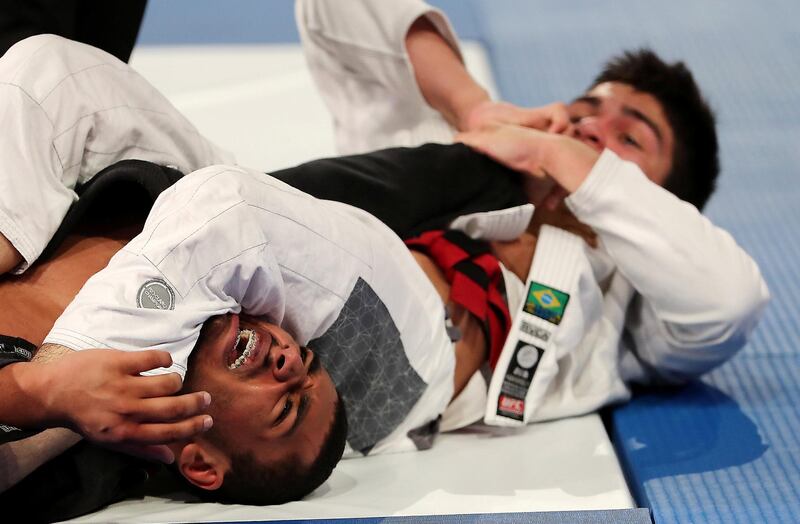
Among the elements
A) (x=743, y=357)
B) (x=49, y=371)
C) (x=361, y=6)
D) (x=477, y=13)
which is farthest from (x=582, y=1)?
(x=49, y=371)

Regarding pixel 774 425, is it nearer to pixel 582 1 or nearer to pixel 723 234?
pixel 723 234

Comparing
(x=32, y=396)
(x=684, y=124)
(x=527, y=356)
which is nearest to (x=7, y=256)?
(x=32, y=396)

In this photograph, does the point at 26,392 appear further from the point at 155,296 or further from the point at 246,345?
the point at 246,345

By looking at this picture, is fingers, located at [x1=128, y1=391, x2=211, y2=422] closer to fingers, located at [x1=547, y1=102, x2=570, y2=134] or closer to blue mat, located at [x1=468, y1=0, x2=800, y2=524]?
blue mat, located at [x1=468, y1=0, x2=800, y2=524]

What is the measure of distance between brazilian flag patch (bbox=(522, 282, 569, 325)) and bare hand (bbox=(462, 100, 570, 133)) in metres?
0.32

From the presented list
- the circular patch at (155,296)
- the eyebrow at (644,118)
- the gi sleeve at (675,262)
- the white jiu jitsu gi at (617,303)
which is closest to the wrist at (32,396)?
the circular patch at (155,296)

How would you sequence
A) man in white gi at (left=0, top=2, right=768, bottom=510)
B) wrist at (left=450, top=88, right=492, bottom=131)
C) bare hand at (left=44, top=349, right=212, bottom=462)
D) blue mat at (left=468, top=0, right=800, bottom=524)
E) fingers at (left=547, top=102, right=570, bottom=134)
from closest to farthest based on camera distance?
1. bare hand at (left=44, top=349, right=212, bottom=462)
2. man in white gi at (left=0, top=2, right=768, bottom=510)
3. blue mat at (left=468, top=0, right=800, bottom=524)
4. fingers at (left=547, top=102, right=570, bottom=134)
5. wrist at (left=450, top=88, right=492, bottom=131)

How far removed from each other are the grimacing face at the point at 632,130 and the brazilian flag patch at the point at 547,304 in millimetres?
326

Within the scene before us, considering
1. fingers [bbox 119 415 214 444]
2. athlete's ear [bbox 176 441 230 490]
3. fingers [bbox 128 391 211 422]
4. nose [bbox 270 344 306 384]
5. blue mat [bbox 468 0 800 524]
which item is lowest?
blue mat [bbox 468 0 800 524]

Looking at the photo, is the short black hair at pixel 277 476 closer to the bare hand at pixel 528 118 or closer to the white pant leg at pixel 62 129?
the white pant leg at pixel 62 129

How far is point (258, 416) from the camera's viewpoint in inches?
43.4

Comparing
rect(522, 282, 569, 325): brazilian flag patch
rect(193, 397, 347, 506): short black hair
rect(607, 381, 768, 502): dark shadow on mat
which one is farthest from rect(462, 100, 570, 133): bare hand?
rect(193, 397, 347, 506): short black hair

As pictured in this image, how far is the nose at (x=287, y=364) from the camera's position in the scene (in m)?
1.11

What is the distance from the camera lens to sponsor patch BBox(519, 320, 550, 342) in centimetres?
150
